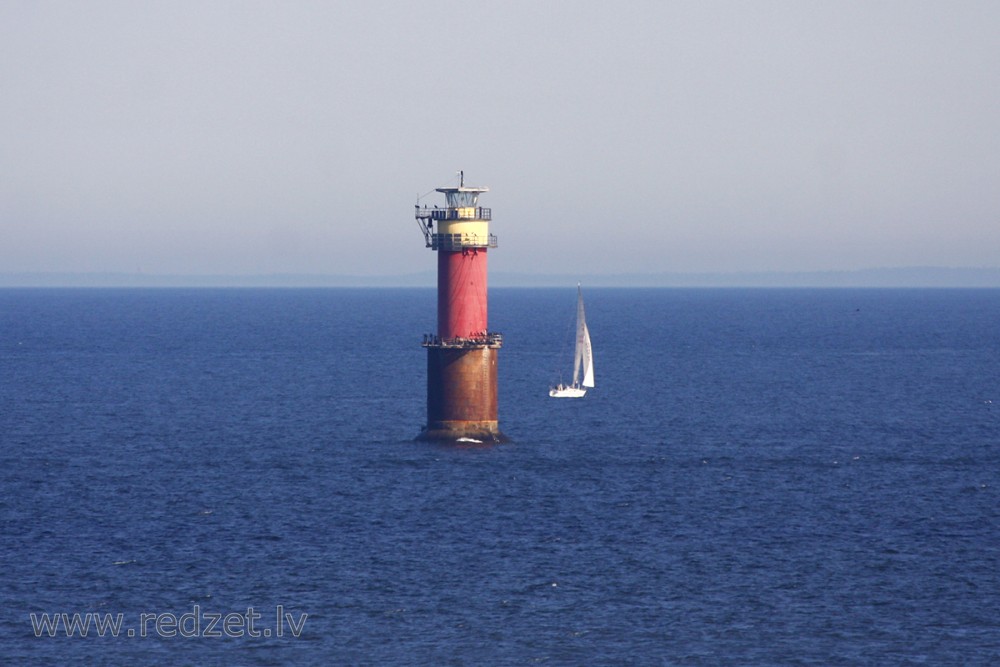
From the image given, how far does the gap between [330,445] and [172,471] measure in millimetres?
13197

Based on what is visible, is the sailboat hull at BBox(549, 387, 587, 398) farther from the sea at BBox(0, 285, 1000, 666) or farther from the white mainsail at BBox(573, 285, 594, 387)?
the white mainsail at BBox(573, 285, 594, 387)

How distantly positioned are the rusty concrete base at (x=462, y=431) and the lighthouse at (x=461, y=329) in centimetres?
9

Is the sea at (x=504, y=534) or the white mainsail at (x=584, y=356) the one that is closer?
the sea at (x=504, y=534)

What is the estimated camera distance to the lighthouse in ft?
268

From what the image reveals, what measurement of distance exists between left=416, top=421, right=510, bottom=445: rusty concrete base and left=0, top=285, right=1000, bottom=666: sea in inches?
29.7

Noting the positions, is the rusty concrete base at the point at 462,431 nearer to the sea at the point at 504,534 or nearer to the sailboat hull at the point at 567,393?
the sea at the point at 504,534

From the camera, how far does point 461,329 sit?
81.8m

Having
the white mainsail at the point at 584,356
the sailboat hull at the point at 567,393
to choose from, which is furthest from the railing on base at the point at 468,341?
the white mainsail at the point at 584,356

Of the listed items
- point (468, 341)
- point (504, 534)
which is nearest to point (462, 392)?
point (468, 341)

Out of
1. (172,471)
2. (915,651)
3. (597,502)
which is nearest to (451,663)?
(915,651)

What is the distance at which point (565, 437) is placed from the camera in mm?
96750

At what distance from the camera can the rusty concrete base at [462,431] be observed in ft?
273

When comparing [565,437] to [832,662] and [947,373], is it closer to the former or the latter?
[832,662]

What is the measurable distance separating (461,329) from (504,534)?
18985mm
